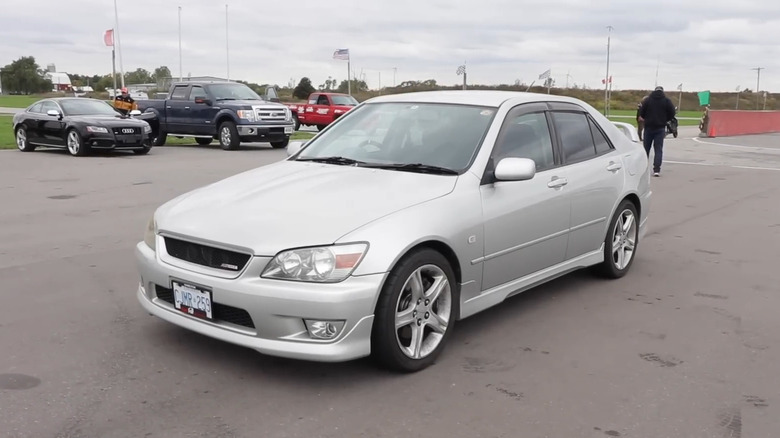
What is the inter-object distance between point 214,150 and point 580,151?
16.0m

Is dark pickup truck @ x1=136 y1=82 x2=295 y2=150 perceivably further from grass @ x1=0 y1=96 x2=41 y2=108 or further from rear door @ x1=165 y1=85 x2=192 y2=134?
grass @ x1=0 y1=96 x2=41 y2=108

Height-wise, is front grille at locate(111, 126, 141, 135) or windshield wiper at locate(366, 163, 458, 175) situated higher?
windshield wiper at locate(366, 163, 458, 175)

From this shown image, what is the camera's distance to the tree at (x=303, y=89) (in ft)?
253

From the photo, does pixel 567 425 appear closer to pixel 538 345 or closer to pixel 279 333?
pixel 538 345

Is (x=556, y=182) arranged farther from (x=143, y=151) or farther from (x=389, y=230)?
(x=143, y=151)

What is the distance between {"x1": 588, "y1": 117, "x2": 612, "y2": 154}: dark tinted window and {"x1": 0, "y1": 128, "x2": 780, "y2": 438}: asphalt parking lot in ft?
3.68

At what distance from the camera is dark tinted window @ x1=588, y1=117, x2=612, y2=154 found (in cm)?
614

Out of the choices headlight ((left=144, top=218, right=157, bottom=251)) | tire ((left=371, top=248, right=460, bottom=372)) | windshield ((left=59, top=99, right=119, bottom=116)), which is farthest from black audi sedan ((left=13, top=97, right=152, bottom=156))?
tire ((left=371, top=248, right=460, bottom=372))

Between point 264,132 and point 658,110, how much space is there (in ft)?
35.0

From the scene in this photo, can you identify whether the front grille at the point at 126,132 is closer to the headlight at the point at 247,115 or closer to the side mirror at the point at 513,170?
the headlight at the point at 247,115

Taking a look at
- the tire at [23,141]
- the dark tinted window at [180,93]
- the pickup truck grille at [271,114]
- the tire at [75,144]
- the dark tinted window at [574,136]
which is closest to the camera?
the dark tinted window at [574,136]

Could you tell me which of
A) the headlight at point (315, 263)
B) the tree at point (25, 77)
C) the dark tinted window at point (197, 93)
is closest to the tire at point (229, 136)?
the dark tinted window at point (197, 93)

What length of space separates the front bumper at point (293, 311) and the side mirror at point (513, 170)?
48.3 inches

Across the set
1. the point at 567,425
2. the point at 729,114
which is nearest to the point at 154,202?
the point at 567,425
